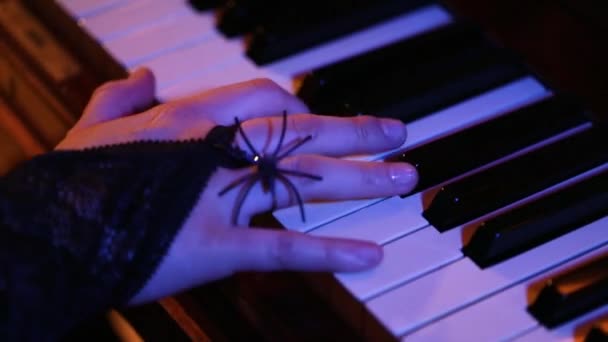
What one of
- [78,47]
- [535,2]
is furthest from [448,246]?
[78,47]

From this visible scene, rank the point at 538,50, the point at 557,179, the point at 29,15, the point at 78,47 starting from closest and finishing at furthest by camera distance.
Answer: the point at 557,179, the point at 538,50, the point at 78,47, the point at 29,15

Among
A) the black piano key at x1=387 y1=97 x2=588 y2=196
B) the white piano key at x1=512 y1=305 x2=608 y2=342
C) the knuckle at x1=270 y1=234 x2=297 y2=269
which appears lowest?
the white piano key at x1=512 y1=305 x2=608 y2=342

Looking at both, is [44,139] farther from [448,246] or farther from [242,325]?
[448,246]

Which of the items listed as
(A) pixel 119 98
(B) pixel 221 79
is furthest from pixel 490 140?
(A) pixel 119 98

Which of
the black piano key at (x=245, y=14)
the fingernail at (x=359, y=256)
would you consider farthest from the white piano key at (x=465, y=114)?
the black piano key at (x=245, y=14)

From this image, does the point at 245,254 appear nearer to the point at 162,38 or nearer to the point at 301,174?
the point at 301,174

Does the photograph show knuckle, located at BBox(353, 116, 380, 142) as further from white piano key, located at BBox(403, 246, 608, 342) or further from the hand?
white piano key, located at BBox(403, 246, 608, 342)

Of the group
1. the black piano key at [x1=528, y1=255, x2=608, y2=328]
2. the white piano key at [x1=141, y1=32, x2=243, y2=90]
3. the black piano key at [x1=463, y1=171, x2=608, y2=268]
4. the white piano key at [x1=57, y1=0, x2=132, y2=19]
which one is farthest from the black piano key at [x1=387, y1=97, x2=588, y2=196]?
the white piano key at [x1=57, y1=0, x2=132, y2=19]
